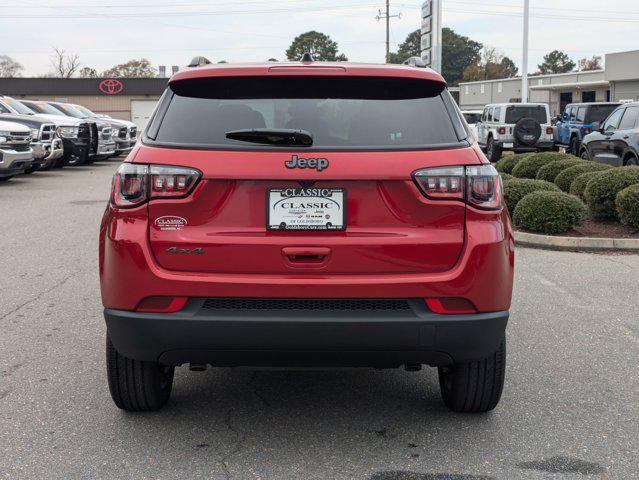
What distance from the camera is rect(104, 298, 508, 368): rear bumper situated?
10.7ft

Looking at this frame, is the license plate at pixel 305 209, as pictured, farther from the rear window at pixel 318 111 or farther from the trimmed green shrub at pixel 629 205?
the trimmed green shrub at pixel 629 205

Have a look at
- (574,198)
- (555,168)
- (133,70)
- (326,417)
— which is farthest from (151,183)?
(133,70)

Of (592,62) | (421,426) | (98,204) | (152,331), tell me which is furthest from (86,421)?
(592,62)

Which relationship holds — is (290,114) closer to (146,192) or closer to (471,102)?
(146,192)

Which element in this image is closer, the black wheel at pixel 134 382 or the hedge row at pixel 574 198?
the black wheel at pixel 134 382

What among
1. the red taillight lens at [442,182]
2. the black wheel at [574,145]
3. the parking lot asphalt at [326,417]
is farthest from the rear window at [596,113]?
the red taillight lens at [442,182]

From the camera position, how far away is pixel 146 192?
3.34 m

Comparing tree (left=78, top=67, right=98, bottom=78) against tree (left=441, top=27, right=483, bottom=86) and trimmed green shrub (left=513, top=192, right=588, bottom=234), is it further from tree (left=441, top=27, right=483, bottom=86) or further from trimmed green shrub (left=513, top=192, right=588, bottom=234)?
trimmed green shrub (left=513, top=192, right=588, bottom=234)

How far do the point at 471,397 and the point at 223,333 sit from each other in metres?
1.40

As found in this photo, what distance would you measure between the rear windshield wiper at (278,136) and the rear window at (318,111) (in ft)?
0.11

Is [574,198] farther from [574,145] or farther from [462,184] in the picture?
[574,145]

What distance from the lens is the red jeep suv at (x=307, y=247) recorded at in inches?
129

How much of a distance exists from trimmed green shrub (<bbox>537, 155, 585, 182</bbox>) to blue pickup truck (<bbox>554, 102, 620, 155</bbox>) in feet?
34.6

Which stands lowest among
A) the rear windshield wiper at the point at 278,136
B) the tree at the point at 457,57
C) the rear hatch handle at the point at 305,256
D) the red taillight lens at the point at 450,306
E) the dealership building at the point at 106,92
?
the red taillight lens at the point at 450,306
